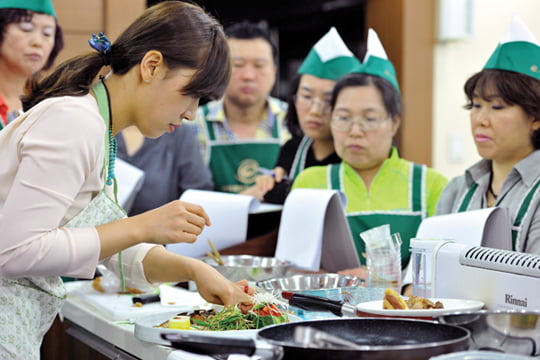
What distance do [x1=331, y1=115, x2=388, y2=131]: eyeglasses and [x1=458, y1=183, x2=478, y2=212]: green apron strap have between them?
14.4 inches

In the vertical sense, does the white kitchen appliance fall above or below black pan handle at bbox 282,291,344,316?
above

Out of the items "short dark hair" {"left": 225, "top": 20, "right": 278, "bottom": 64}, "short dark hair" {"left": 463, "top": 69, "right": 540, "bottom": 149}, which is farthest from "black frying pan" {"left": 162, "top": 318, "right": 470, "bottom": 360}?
"short dark hair" {"left": 225, "top": 20, "right": 278, "bottom": 64}

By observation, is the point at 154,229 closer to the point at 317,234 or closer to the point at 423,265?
the point at 423,265

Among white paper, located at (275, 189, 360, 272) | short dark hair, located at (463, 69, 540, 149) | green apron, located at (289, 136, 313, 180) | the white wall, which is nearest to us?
short dark hair, located at (463, 69, 540, 149)

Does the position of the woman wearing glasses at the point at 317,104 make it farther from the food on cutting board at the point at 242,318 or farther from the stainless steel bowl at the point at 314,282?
the food on cutting board at the point at 242,318

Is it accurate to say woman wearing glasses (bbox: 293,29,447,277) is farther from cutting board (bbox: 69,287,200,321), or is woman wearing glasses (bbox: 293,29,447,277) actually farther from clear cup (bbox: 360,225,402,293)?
cutting board (bbox: 69,287,200,321)

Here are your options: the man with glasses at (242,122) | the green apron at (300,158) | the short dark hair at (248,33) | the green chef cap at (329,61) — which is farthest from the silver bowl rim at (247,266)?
the short dark hair at (248,33)

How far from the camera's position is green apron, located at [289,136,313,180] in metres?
2.53

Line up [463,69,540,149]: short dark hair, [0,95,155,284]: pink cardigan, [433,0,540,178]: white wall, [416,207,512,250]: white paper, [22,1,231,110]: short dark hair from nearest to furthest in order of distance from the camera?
[0,95,155,284]: pink cardigan < [22,1,231,110]: short dark hair < [416,207,512,250]: white paper < [463,69,540,149]: short dark hair < [433,0,540,178]: white wall

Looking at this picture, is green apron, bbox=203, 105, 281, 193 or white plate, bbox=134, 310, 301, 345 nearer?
white plate, bbox=134, 310, 301, 345

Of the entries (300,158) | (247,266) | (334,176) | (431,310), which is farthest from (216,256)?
(431,310)

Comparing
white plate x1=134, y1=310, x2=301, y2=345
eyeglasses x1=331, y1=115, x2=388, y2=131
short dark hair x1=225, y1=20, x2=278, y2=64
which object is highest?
short dark hair x1=225, y1=20, x2=278, y2=64

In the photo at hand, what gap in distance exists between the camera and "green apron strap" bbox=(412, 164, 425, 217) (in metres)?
2.14

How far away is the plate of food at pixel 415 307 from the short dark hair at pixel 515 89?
707mm
